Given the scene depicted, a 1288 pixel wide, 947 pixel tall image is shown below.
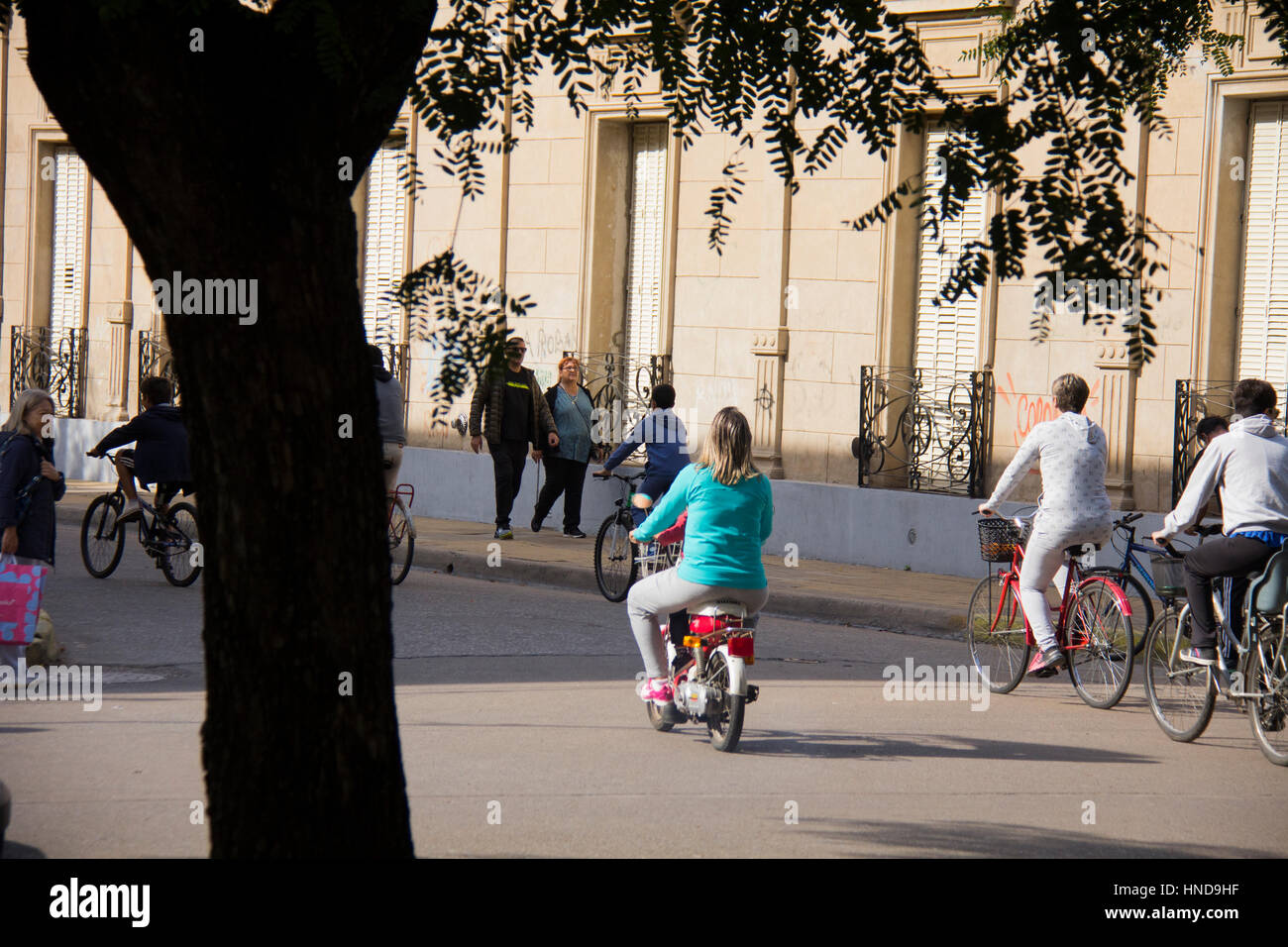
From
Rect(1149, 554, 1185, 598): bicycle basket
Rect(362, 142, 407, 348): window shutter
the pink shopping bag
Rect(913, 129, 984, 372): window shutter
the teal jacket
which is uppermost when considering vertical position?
Rect(362, 142, 407, 348): window shutter

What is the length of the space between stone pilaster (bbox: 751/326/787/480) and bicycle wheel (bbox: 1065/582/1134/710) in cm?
761

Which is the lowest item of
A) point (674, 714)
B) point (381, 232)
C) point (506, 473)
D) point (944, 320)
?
point (674, 714)

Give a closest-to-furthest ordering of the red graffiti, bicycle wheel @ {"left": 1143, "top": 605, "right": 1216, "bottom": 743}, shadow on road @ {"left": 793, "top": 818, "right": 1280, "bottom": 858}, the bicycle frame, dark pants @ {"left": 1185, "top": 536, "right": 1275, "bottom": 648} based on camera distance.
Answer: shadow on road @ {"left": 793, "top": 818, "right": 1280, "bottom": 858}
dark pants @ {"left": 1185, "top": 536, "right": 1275, "bottom": 648}
bicycle wheel @ {"left": 1143, "top": 605, "right": 1216, "bottom": 743}
the bicycle frame
the red graffiti

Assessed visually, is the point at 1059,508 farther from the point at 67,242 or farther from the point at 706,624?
the point at 67,242

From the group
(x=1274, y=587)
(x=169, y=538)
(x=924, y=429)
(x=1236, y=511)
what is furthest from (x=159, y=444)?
(x=1274, y=587)

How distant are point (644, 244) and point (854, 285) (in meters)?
3.34

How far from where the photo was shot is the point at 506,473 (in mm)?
16938

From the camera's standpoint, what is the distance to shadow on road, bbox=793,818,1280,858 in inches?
232

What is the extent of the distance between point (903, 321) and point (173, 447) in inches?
296

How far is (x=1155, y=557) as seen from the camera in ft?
28.0

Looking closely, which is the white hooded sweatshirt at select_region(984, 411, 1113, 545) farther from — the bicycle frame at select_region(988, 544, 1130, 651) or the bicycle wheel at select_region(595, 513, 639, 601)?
the bicycle wheel at select_region(595, 513, 639, 601)

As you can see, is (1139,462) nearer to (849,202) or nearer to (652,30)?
→ (849,202)

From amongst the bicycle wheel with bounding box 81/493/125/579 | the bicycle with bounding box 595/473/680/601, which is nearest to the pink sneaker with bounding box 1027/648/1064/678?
the bicycle with bounding box 595/473/680/601

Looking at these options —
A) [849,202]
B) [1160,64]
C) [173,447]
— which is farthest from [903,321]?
[1160,64]
